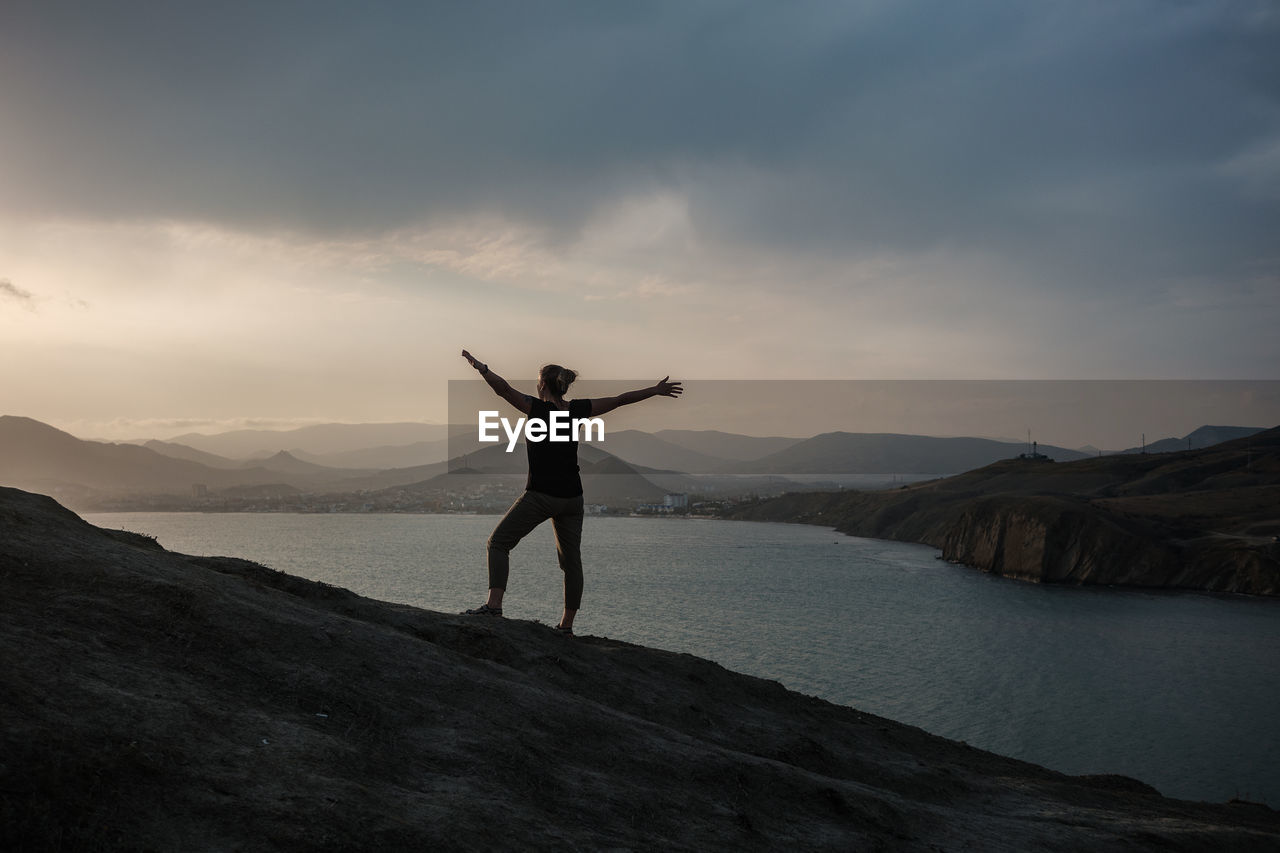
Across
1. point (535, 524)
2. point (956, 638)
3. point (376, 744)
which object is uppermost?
point (535, 524)

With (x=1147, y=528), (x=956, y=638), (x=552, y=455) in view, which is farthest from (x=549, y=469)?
(x=1147, y=528)

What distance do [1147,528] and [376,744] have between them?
104 m

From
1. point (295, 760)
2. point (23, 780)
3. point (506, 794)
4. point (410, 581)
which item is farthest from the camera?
point (410, 581)

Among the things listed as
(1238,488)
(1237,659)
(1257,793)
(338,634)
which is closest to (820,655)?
(1257,793)

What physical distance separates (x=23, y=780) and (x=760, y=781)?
5.94m

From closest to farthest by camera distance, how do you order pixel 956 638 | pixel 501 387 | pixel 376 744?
pixel 376 744, pixel 501 387, pixel 956 638

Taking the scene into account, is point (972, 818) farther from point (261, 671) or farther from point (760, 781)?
point (261, 671)

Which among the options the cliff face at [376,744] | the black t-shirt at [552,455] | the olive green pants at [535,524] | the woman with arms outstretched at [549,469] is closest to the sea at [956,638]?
the cliff face at [376,744]

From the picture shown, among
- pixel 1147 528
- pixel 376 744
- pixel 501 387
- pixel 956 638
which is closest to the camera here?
pixel 376 744

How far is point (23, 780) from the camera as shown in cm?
398

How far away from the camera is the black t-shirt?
9.82 meters

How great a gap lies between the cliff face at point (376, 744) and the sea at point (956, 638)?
86.0 feet

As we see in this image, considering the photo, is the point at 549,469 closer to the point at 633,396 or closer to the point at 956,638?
the point at 633,396

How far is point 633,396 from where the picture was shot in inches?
397
